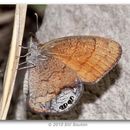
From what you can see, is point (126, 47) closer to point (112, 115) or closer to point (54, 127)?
point (112, 115)

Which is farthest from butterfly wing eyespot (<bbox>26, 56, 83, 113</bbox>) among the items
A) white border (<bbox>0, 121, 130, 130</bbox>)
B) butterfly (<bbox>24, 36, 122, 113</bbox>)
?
white border (<bbox>0, 121, 130, 130</bbox>)

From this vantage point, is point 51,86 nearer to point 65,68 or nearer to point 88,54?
point 65,68

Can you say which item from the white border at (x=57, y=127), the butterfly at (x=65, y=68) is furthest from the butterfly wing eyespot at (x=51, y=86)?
the white border at (x=57, y=127)

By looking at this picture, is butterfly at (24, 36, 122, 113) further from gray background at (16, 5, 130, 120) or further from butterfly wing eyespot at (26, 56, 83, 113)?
gray background at (16, 5, 130, 120)

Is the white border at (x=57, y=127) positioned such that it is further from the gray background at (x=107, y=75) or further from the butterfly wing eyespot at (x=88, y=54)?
the butterfly wing eyespot at (x=88, y=54)

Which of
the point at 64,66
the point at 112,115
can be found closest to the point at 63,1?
the point at 64,66
